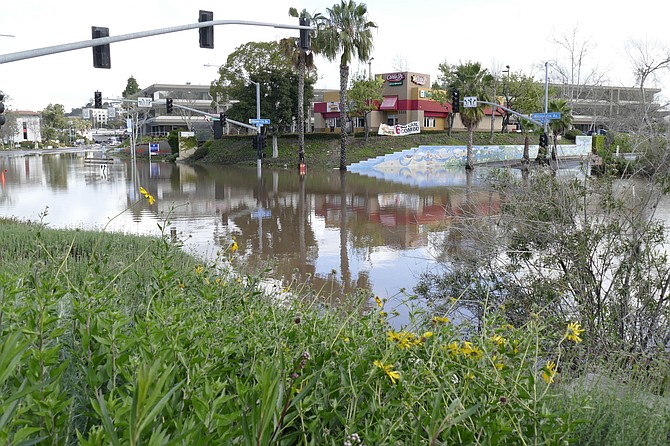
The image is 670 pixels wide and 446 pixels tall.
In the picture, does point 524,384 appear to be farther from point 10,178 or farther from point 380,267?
point 10,178

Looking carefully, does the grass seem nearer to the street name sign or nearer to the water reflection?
the water reflection

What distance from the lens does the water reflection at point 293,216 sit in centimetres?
1324

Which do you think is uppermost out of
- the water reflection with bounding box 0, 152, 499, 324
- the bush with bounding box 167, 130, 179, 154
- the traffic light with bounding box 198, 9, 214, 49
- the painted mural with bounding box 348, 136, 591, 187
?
the traffic light with bounding box 198, 9, 214, 49

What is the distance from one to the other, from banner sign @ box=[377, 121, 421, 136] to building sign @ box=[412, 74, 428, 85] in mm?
4520

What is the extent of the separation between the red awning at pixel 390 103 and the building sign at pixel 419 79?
242 cm

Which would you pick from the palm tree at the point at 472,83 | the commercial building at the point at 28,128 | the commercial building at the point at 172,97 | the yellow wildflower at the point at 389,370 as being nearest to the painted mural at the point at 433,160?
the palm tree at the point at 472,83

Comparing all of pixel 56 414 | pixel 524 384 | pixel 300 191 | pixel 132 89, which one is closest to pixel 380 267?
pixel 524 384

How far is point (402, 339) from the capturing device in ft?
10.5

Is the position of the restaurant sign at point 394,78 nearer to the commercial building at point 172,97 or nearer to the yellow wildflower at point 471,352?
the commercial building at point 172,97

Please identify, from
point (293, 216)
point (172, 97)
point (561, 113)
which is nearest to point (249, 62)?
point (561, 113)

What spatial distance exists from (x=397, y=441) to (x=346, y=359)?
59 centimetres

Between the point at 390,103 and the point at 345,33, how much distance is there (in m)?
18.2

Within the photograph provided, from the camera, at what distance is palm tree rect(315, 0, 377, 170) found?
4375 centimetres

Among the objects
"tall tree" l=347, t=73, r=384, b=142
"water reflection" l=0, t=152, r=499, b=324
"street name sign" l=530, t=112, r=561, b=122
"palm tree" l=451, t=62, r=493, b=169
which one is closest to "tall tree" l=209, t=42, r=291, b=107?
"tall tree" l=347, t=73, r=384, b=142
